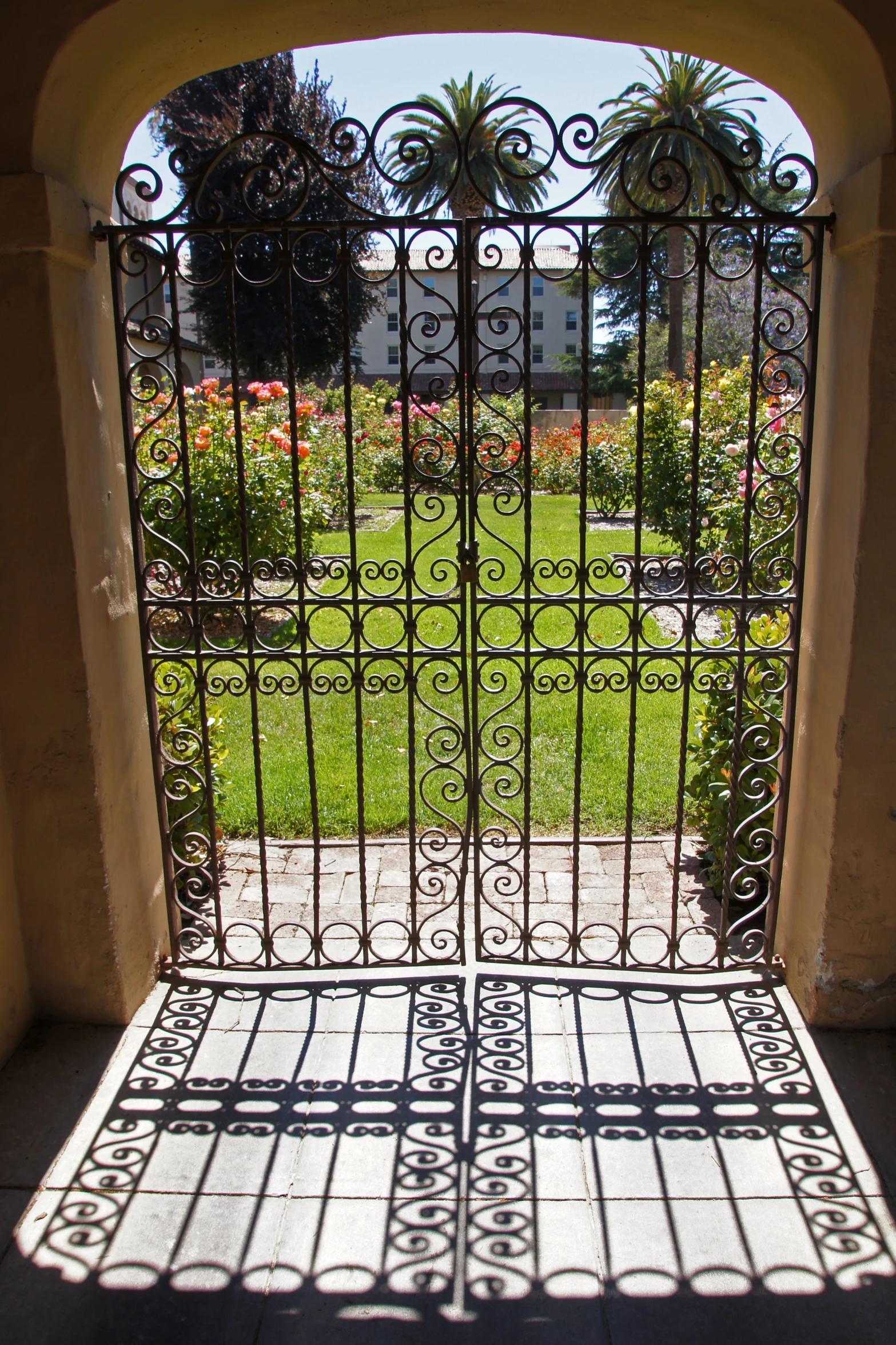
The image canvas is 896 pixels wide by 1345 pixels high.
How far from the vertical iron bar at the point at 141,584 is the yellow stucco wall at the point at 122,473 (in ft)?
0.15

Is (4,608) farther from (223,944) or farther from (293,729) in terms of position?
(293,729)

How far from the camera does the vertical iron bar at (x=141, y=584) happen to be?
10.7 feet

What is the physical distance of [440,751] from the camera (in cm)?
446

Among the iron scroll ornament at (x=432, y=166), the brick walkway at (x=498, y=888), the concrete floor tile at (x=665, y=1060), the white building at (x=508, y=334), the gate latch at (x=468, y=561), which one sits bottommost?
the concrete floor tile at (x=665, y=1060)

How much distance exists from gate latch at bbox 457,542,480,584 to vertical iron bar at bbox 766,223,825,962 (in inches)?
44.9

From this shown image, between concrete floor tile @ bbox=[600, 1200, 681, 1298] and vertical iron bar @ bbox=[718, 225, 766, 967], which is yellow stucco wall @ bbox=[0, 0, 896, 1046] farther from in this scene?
concrete floor tile @ bbox=[600, 1200, 681, 1298]

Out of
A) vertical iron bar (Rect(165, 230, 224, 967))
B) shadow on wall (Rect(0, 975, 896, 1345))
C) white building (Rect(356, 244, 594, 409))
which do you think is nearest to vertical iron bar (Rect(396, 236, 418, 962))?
shadow on wall (Rect(0, 975, 896, 1345))

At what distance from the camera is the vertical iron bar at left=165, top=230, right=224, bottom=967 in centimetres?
311

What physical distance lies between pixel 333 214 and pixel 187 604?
20119mm

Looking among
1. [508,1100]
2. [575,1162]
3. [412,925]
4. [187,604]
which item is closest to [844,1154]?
[575,1162]

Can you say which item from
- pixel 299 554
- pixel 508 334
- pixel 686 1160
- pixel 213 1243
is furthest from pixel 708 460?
pixel 213 1243

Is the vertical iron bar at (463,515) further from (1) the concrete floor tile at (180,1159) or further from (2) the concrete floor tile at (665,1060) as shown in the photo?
(1) the concrete floor tile at (180,1159)

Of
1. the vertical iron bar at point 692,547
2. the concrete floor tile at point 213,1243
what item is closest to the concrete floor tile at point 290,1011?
the concrete floor tile at point 213,1243

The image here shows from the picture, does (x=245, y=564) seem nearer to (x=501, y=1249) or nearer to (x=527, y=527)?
(x=527, y=527)
